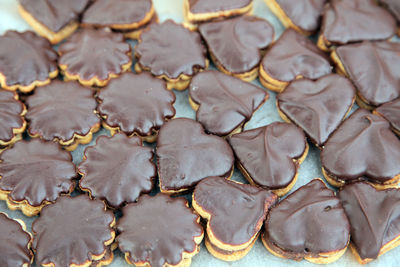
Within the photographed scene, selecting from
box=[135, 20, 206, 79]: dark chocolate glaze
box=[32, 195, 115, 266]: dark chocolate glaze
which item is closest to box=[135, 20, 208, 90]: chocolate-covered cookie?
box=[135, 20, 206, 79]: dark chocolate glaze

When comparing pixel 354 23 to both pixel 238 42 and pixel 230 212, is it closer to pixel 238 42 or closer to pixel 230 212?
pixel 238 42

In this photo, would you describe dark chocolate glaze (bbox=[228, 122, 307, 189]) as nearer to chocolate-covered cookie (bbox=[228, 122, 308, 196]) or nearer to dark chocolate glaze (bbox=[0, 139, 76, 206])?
chocolate-covered cookie (bbox=[228, 122, 308, 196])

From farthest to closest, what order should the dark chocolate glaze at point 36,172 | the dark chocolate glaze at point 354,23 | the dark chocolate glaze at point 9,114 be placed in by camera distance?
the dark chocolate glaze at point 354,23
the dark chocolate glaze at point 9,114
the dark chocolate glaze at point 36,172

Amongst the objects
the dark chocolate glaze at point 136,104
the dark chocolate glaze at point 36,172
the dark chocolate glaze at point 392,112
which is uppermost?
the dark chocolate glaze at point 136,104

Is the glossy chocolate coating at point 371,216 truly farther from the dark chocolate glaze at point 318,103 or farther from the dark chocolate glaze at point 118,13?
the dark chocolate glaze at point 118,13

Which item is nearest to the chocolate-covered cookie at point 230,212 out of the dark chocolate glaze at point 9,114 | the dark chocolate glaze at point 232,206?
the dark chocolate glaze at point 232,206

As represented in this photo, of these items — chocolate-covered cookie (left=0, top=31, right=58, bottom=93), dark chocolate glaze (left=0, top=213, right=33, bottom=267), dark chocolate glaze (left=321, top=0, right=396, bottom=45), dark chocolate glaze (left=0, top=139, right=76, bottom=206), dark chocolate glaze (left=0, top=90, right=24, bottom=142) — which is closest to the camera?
dark chocolate glaze (left=0, top=213, right=33, bottom=267)
